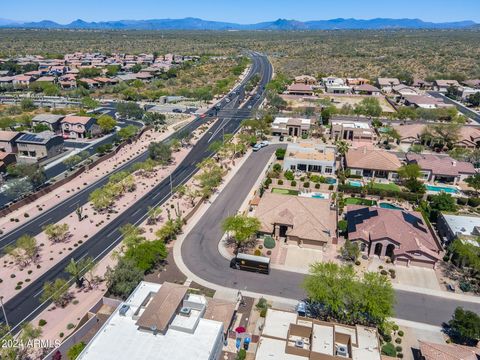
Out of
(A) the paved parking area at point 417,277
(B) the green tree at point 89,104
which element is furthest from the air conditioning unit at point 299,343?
(B) the green tree at point 89,104

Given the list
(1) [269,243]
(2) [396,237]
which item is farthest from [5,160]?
(2) [396,237]

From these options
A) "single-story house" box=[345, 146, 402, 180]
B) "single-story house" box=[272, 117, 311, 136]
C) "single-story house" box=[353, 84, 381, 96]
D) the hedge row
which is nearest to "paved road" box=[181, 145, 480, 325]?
the hedge row

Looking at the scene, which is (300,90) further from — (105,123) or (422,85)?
(105,123)

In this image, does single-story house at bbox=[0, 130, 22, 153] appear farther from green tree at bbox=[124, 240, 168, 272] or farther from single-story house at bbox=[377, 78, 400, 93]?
single-story house at bbox=[377, 78, 400, 93]

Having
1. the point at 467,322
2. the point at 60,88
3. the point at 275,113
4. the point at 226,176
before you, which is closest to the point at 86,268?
the point at 226,176

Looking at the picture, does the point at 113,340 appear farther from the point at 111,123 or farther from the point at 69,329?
the point at 111,123

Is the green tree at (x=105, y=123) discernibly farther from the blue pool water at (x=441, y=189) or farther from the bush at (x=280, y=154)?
the blue pool water at (x=441, y=189)

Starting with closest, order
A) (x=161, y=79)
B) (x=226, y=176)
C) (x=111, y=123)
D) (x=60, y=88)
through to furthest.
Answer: (x=226, y=176), (x=111, y=123), (x=60, y=88), (x=161, y=79)
